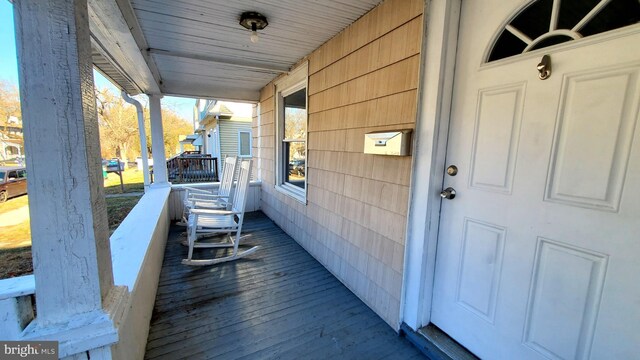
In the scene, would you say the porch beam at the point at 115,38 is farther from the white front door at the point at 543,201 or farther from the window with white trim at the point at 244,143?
the window with white trim at the point at 244,143

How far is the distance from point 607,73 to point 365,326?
1.88m

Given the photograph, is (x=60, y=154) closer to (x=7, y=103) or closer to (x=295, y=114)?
(x=7, y=103)

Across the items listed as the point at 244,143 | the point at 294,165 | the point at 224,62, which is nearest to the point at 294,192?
the point at 294,165

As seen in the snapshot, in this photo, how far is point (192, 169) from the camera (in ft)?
25.5

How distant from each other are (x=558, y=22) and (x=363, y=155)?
1298 mm

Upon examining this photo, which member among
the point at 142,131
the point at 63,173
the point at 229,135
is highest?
the point at 229,135

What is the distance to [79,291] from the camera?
815mm

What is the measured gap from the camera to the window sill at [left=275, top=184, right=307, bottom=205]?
323 centimetres

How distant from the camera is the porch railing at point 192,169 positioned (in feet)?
23.7

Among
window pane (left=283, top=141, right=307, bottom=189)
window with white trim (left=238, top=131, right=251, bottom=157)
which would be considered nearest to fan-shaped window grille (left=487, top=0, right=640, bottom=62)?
window pane (left=283, top=141, right=307, bottom=189)

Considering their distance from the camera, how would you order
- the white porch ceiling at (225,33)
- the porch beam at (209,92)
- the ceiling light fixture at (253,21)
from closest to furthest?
the white porch ceiling at (225,33)
the ceiling light fixture at (253,21)
the porch beam at (209,92)

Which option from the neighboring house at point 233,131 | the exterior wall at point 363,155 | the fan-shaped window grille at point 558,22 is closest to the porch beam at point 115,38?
the exterior wall at point 363,155

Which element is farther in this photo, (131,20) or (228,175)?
(228,175)

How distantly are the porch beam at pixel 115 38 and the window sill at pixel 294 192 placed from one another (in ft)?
6.86
